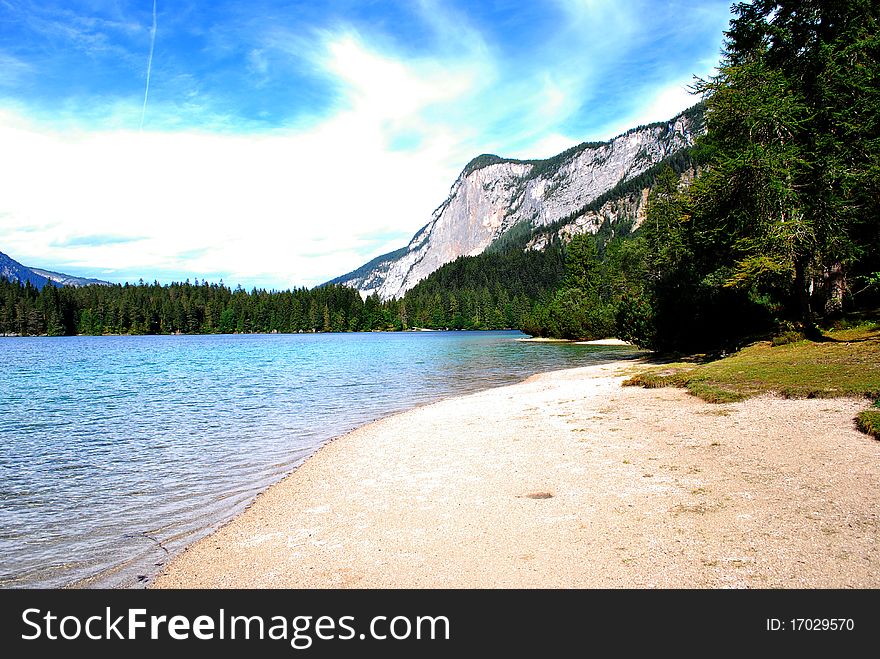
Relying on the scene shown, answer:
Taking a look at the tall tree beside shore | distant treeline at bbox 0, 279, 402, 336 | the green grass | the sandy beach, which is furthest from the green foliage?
distant treeline at bbox 0, 279, 402, 336

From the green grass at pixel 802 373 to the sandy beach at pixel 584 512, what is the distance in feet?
3.91

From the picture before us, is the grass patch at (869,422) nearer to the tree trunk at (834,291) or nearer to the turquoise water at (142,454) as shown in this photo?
the turquoise water at (142,454)

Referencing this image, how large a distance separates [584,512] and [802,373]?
537 inches

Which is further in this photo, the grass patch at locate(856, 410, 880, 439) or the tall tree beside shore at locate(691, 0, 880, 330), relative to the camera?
the tall tree beside shore at locate(691, 0, 880, 330)

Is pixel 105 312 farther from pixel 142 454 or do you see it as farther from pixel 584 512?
pixel 584 512

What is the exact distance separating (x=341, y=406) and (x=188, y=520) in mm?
14672

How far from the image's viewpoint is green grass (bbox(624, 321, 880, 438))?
48.5 ft

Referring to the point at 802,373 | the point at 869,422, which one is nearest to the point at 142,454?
the point at 869,422

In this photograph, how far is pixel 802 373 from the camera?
17.4 metres

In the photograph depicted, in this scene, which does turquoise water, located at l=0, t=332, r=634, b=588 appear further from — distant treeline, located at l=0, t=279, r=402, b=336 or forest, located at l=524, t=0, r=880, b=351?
distant treeline, located at l=0, t=279, r=402, b=336

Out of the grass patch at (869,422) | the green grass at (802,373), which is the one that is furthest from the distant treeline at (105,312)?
the grass patch at (869,422)

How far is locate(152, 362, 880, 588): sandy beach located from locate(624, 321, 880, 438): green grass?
1.19 m
